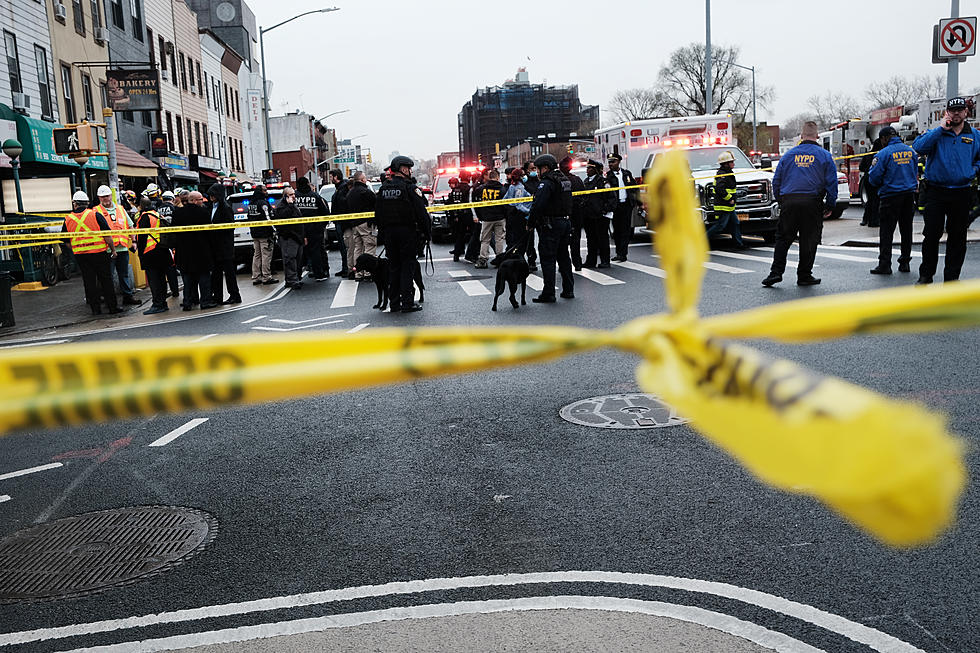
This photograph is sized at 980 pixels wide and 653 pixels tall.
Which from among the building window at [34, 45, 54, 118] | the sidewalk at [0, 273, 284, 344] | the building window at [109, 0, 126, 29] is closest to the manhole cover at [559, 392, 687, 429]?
the sidewalk at [0, 273, 284, 344]

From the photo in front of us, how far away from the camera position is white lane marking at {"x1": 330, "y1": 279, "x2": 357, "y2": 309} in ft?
46.9

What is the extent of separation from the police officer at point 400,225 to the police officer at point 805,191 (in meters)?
4.65

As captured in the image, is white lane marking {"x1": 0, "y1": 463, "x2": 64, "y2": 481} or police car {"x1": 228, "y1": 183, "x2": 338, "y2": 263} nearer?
white lane marking {"x1": 0, "y1": 463, "x2": 64, "y2": 481}

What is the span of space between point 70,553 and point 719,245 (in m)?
17.2

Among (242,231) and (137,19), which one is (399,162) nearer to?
(242,231)

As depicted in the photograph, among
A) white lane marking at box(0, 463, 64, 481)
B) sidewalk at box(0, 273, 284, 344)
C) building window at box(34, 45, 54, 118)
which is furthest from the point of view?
building window at box(34, 45, 54, 118)

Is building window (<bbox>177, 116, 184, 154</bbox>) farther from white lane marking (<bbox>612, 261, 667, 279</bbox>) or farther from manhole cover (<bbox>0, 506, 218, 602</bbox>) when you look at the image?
manhole cover (<bbox>0, 506, 218, 602</bbox>)

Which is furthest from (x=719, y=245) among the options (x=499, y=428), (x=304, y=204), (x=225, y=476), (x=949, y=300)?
(x=949, y=300)

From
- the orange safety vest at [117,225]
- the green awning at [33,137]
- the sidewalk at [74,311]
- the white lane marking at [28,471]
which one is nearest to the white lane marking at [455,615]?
the white lane marking at [28,471]

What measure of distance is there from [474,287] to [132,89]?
16.3 meters

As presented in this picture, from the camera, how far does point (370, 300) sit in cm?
1448

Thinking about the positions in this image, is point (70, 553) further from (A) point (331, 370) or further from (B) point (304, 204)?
(B) point (304, 204)

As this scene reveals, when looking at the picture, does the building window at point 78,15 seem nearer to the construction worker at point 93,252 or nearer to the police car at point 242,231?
the police car at point 242,231

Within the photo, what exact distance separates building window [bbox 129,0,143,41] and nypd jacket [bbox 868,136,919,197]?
30182 mm
